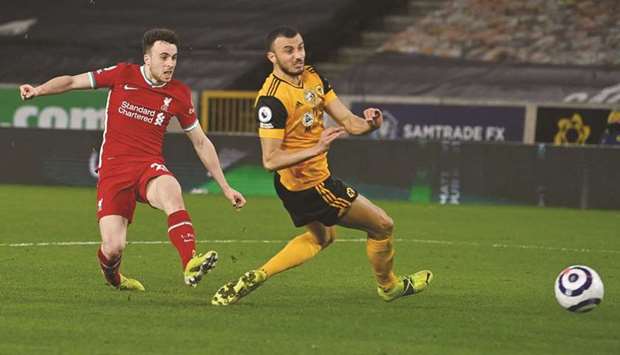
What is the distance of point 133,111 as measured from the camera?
9758 mm

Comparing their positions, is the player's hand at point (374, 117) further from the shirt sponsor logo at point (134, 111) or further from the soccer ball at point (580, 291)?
the shirt sponsor logo at point (134, 111)

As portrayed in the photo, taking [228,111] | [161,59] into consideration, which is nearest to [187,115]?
[161,59]

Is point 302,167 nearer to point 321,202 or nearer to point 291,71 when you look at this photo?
point 321,202

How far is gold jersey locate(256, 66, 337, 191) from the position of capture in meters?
8.98

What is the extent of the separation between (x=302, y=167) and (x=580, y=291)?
191 centimetres

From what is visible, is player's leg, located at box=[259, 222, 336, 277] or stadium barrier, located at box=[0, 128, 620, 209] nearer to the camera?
player's leg, located at box=[259, 222, 336, 277]

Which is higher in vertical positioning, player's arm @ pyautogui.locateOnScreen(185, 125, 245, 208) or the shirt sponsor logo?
the shirt sponsor logo

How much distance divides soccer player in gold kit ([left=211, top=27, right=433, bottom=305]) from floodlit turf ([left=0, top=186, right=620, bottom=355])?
0.27 meters

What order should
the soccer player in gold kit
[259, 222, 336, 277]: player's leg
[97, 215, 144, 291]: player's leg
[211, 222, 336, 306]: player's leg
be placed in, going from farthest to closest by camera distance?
[97, 215, 144, 291]: player's leg
[259, 222, 336, 277]: player's leg
[211, 222, 336, 306]: player's leg
the soccer player in gold kit

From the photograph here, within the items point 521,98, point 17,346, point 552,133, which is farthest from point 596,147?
point 17,346

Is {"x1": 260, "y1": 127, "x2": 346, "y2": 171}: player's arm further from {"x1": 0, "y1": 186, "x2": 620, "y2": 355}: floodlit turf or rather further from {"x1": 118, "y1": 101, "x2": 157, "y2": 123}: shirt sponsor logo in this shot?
{"x1": 118, "y1": 101, "x2": 157, "y2": 123}: shirt sponsor logo

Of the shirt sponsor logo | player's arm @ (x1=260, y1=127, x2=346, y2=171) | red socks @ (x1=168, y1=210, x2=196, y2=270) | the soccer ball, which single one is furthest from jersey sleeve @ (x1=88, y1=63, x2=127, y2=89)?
the soccer ball

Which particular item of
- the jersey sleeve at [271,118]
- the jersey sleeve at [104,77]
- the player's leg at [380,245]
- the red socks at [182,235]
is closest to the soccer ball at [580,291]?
the player's leg at [380,245]

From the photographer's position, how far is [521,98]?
82.1 feet
